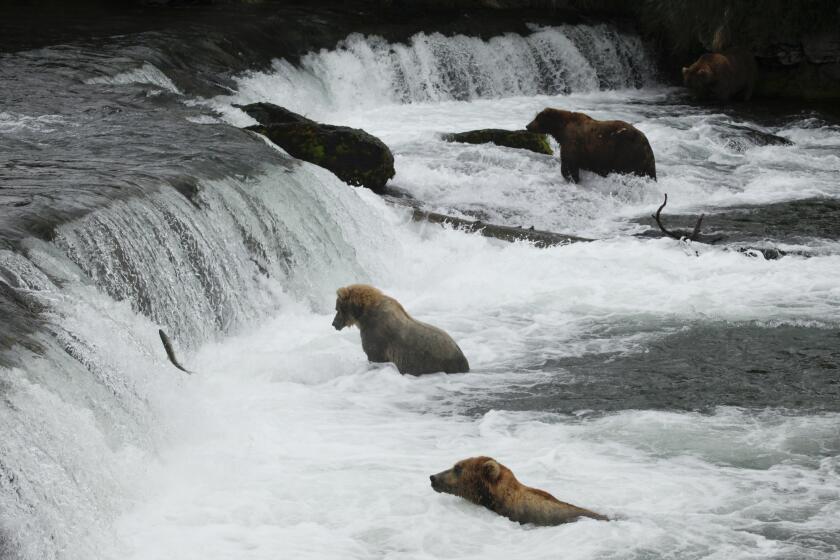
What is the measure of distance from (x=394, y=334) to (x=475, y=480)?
229 cm

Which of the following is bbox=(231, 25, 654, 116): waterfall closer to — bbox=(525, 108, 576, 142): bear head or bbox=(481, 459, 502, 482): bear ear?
bbox=(525, 108, 576, 142): bear head

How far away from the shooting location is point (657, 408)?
23.4ft

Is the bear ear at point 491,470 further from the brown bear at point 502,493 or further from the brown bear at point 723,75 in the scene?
the brown bear at point 723,75

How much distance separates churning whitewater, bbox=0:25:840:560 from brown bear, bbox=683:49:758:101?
20.2 feet

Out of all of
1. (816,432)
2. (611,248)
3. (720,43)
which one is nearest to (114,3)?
(720,43)

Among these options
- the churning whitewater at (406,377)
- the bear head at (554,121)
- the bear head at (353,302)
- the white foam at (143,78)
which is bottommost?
the churning whitewater at (406,377)

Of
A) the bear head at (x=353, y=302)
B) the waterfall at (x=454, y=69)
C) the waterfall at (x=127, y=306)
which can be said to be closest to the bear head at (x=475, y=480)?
the waterfall at (x=127, y=306)

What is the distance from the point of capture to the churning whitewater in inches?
212

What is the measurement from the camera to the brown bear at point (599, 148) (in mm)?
13898

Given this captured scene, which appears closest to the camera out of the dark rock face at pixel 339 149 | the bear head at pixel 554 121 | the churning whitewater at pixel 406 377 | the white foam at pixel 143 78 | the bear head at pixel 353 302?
the churning whitewater at pixel 406 377

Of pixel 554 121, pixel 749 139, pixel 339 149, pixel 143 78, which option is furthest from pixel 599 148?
pixel 143 78

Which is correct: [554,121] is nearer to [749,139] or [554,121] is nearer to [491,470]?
[749,139]

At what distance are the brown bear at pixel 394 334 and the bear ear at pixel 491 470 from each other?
88.8 inches

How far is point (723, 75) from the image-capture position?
67.5 feet
